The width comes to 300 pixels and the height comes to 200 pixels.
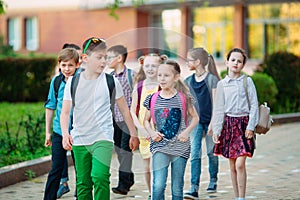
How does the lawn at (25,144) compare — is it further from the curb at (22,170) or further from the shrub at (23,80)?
the shrub at (23,80)

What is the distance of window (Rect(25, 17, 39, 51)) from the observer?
4678 cm

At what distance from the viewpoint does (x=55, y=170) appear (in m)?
7.26

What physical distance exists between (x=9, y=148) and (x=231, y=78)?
430cm

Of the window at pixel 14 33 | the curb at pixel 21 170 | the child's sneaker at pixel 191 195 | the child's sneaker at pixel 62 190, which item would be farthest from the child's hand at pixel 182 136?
the window at pixel 14 33

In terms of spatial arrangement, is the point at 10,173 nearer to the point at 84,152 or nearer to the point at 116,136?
the point at 116,136

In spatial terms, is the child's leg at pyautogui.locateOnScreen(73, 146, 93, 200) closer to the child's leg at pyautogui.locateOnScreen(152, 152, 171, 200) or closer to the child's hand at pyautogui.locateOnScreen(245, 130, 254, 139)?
the child's leg at pyautogui.locateOnScreen(152, 152, 171, 200)

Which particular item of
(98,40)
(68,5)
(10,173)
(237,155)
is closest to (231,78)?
(237,155)

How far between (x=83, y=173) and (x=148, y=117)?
2.66ft

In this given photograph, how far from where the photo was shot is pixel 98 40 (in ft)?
20.5

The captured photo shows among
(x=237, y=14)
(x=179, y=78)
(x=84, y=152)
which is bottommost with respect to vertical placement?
(x=84, y=152)

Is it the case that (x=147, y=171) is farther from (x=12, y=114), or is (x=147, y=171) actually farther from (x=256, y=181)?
(x=12, y=114)

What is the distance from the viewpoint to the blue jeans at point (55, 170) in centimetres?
723

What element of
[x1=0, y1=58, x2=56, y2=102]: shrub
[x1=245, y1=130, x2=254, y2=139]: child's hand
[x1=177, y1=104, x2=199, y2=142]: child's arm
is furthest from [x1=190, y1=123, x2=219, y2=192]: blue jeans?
[x1=0, y1=58, x2=56, y2=102]: shrub

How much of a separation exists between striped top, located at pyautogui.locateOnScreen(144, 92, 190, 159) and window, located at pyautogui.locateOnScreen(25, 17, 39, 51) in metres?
40.9
